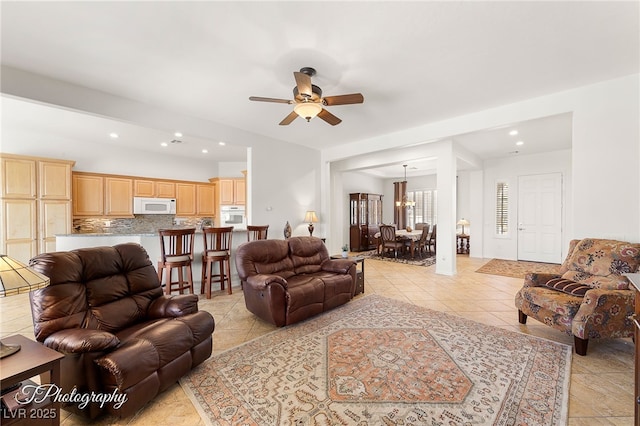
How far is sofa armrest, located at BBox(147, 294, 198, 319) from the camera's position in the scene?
221 centimetres

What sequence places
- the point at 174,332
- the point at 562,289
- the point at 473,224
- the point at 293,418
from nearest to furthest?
1. the point at 293,418
2. the point at 174,332
3. the point at 562,289
4. the point at 473,224

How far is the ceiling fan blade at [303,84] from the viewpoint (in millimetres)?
2449

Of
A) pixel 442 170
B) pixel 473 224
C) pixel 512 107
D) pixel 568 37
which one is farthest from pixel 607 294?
pixel 473 224

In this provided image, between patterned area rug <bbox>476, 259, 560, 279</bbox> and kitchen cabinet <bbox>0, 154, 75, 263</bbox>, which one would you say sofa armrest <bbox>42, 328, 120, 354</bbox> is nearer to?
kitchen cabinet <bbox>0, 154, 75, 263</bbox>

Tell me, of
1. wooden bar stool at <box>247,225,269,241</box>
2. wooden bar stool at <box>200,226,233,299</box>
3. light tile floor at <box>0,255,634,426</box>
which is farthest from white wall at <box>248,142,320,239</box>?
light tile floor at <box>0,255,634,426</box>

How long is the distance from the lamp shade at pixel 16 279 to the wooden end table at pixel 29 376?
0.33 meters

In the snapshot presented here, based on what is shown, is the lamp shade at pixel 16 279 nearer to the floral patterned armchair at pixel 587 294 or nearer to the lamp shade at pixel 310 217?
the floral patterned armchair at pixel 587 294

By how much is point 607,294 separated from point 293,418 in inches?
110

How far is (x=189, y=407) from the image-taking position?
5.77 ft

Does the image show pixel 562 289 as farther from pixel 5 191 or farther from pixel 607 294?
pixel 5 191

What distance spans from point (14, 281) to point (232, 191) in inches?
247

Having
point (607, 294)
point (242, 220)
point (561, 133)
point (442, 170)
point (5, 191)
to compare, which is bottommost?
point (607, 294)

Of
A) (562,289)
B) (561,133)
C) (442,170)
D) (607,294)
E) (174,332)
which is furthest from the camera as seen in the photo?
(442,170)

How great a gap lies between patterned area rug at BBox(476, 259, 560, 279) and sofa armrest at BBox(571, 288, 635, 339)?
3219 mm
